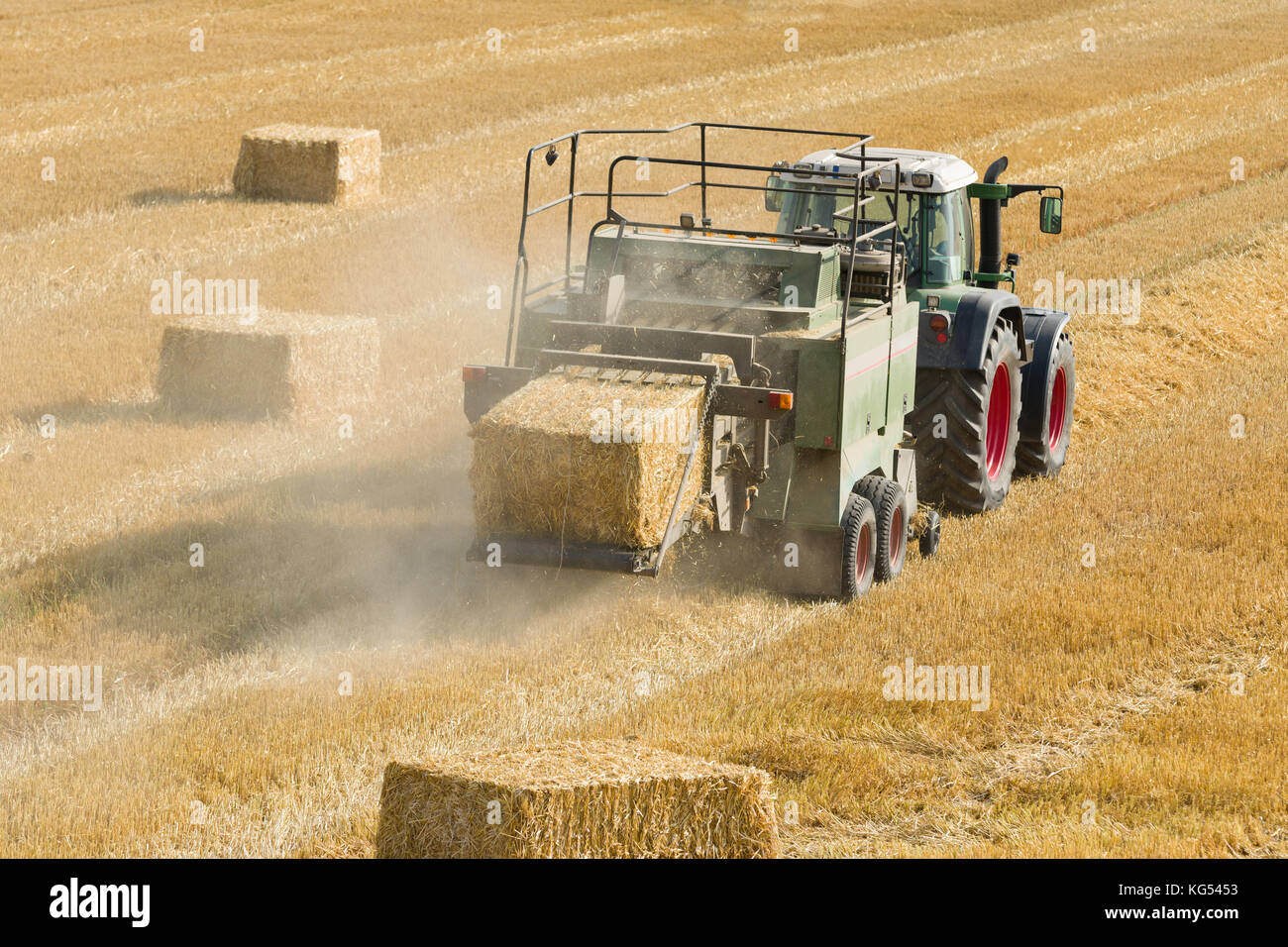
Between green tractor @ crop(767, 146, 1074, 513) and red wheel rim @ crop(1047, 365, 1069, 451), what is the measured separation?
431 mm

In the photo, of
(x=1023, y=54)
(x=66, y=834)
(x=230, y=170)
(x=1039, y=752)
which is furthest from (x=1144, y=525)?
(x=1023, y=54)

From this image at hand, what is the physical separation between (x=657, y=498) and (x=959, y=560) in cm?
295

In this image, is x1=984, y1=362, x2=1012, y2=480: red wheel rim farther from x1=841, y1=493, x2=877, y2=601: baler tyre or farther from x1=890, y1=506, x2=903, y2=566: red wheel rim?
x1=841, y1=493, x2=877, y2=601: baler tyre

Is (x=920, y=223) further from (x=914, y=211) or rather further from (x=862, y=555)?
(x=862, y=555)

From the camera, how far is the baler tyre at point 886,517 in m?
9.16

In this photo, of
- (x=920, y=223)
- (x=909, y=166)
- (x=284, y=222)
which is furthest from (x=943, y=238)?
(x=284, y=222)

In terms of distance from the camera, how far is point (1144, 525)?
10.3 metres

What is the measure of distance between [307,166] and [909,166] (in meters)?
11.4

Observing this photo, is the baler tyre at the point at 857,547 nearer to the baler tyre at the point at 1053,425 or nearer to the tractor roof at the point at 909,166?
the tractor roof at the point at 909,166

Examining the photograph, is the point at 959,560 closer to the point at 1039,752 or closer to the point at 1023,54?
the point at 1039,752

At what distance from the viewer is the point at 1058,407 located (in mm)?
11922

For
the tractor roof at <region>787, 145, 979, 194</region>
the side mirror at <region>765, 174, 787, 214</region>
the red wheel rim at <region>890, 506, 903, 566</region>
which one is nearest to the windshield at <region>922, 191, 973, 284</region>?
the tractor roof at <region>787, 145, 979, 194</region>

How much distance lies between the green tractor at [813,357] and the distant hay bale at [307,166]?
1026cm

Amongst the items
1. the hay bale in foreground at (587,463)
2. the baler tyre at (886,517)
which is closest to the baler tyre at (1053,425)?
the baler tyre at (886,517)
